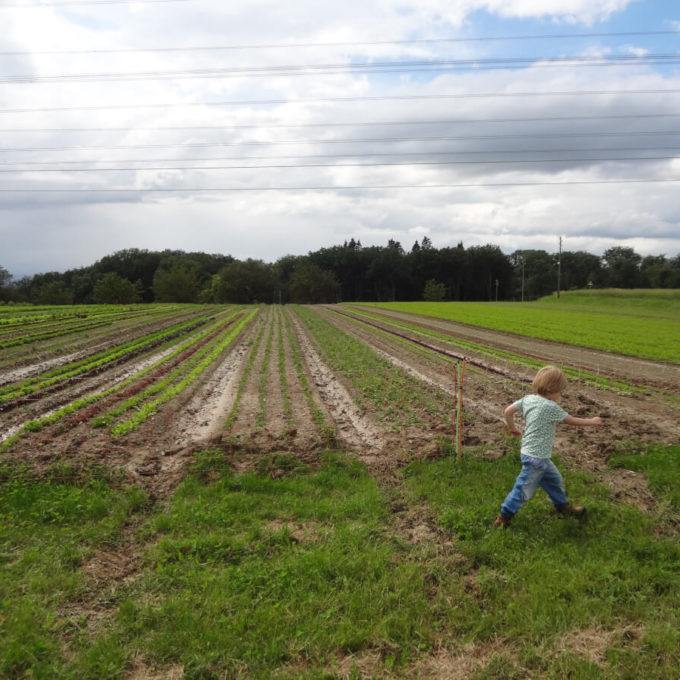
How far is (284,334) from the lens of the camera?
3123cm

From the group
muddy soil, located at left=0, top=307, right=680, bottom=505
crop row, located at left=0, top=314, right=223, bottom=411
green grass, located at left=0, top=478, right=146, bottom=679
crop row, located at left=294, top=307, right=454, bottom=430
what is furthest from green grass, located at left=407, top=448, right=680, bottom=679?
crop row, located at left=0, top=314, right=223, bottom=411

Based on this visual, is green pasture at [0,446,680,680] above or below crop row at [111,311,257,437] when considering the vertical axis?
below

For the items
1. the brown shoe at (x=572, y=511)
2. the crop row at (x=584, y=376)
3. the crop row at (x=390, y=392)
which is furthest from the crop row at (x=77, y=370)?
the crop row at (x=584, y=376)

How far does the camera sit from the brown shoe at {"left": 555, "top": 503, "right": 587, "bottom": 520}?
5848mm

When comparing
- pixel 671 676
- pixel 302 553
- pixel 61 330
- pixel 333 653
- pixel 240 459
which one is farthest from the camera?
pixel 61 330

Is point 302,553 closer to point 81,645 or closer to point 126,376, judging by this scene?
point 81,645

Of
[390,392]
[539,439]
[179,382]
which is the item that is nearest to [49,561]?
[539,439]

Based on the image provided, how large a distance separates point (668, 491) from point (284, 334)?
85.2ft

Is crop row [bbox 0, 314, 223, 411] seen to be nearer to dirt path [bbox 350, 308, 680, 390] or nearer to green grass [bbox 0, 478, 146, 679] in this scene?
green grass [bbox 0, 478, 146, 679]

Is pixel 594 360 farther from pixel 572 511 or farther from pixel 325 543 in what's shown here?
pixel 325 543

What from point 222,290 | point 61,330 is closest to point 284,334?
point 61,330

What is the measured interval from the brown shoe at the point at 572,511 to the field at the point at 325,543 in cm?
14

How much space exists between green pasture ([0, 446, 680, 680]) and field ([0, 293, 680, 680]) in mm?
19

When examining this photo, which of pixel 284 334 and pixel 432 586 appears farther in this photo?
pixel 284 334
